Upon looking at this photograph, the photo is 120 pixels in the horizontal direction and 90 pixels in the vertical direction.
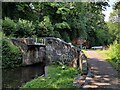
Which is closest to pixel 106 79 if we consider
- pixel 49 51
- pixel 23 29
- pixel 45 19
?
pixel 49 51

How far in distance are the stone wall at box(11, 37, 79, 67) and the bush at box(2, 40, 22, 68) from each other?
76cm

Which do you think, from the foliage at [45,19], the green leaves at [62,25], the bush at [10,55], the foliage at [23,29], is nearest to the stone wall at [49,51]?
the bush at [10,55]

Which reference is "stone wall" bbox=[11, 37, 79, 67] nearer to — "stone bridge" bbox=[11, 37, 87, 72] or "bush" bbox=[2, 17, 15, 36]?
"stone bridge" bbox=[11, 37, 87, 72]

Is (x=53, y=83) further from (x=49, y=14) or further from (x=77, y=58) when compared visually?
(x=49, y=14)

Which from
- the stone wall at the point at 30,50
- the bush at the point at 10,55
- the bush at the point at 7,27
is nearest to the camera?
the bush at the point at 10,55

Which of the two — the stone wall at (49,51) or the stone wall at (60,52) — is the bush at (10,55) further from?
the stone wall at (60,52)

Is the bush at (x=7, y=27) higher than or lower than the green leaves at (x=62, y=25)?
lower

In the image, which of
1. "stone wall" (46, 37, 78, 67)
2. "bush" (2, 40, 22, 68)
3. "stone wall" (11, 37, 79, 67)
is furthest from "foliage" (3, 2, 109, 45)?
"stone wall" (46, 37, 78, 67)

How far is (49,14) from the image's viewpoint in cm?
2908

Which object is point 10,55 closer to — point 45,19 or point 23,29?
point 23,29

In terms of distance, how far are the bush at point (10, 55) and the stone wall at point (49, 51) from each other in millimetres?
757

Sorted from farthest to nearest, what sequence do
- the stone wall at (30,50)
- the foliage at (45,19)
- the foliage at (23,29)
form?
the foliage at (45,19) < the foliage at (23,29) < the stone wall at (30,50)

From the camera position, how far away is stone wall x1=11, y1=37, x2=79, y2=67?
16.6m

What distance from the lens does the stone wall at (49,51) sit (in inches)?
653
